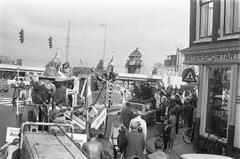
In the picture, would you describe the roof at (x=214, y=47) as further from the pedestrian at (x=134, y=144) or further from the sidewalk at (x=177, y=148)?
the pedestrian at (x=134, y=144)

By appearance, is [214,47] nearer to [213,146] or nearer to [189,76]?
[189,76]

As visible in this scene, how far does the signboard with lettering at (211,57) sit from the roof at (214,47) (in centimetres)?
12

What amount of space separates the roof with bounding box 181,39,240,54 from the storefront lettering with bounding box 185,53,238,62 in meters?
0.14

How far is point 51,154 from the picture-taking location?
531 centimetres

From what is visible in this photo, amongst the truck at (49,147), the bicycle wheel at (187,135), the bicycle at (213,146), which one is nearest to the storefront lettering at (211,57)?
the bicycle at (213,146)

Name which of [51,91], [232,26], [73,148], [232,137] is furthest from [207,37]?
[73,148]

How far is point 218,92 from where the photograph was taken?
13.4 m

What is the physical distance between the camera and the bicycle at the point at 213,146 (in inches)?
487

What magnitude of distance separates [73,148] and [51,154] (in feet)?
1.98

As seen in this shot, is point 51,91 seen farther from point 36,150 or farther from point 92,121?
point 36,150

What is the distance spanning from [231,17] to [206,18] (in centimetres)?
175

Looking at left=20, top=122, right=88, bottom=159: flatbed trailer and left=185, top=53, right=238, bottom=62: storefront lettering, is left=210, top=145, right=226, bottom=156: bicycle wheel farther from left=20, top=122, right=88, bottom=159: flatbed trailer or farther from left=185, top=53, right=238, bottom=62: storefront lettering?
left=20, top=122, right=88, bottom=159: flatbed trailer

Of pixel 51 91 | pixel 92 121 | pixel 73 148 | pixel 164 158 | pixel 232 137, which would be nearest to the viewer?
pixel 73 148

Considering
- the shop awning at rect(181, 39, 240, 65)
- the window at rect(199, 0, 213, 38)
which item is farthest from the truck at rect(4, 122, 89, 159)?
the window at rect(199, 0, 213, 38)
